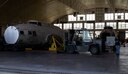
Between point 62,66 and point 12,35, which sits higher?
point 12,35

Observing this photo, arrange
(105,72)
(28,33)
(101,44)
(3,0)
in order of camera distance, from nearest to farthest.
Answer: (105,72), (101,44), (28,33), (3,0)

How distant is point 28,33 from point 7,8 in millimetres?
19220

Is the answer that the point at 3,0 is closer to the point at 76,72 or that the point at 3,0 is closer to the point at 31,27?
the point at 31,27

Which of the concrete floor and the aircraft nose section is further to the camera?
the aircraft nose section

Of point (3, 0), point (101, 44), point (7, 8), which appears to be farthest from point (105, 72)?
point (7, 8)

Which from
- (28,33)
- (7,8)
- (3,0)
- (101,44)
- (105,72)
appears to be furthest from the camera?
(7,8)

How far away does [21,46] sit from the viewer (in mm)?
31922

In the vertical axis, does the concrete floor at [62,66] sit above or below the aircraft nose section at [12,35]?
below

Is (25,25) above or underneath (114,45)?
above

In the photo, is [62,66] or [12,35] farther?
[12,35]

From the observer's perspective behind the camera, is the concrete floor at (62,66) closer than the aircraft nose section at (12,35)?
Yes

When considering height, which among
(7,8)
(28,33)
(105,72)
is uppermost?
(7,8)

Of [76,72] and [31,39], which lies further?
[31,39]

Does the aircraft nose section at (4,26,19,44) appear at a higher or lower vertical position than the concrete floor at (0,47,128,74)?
higher
